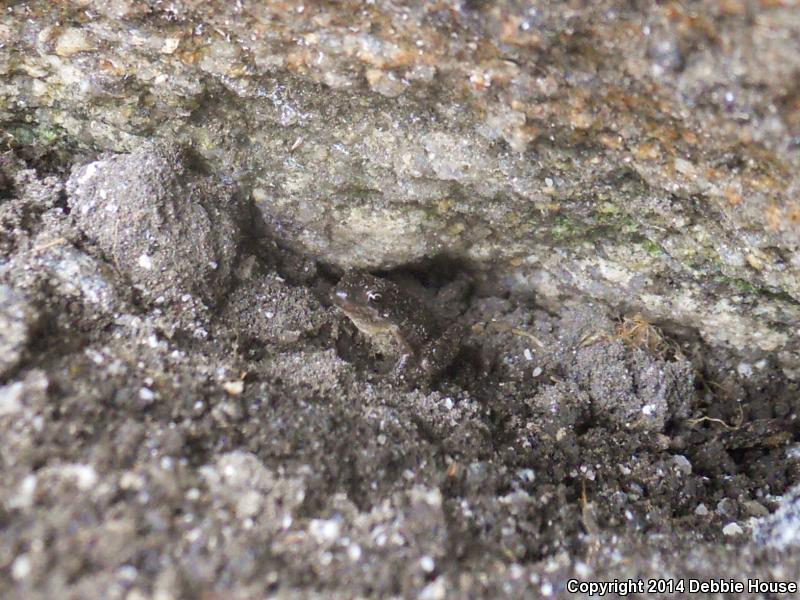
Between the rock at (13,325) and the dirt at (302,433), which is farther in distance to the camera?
the rock at (13,325)

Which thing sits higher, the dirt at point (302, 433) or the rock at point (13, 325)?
the rock at point (13, 325)

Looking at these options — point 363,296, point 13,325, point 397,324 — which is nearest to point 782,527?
point 397,324

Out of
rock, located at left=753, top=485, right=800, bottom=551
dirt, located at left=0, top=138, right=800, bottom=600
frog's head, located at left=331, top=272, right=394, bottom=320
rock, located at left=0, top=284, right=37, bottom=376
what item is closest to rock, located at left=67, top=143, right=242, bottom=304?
dirt, located at left=0, top=138, right=800, bottom=600

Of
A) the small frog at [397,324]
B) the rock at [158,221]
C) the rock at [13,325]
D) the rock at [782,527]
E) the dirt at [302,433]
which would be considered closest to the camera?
the dirt at [302,433]

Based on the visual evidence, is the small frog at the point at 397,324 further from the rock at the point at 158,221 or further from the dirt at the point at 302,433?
the rock at the point at 158,221

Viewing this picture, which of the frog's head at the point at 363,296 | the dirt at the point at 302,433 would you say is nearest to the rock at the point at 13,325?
the dirt at the point at 302,433

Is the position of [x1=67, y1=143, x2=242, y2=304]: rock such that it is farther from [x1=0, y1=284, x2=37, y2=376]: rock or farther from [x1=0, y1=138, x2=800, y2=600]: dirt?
[x1=0, y1=284, x2=37, y2=376]: rock

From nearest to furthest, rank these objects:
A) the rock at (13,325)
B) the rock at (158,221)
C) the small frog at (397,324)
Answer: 1. the rock at (13,325)
2. the rock at (158,221)
3. the small frog at (397,324)

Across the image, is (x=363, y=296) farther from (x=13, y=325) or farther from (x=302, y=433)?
(x=13, y=325)
